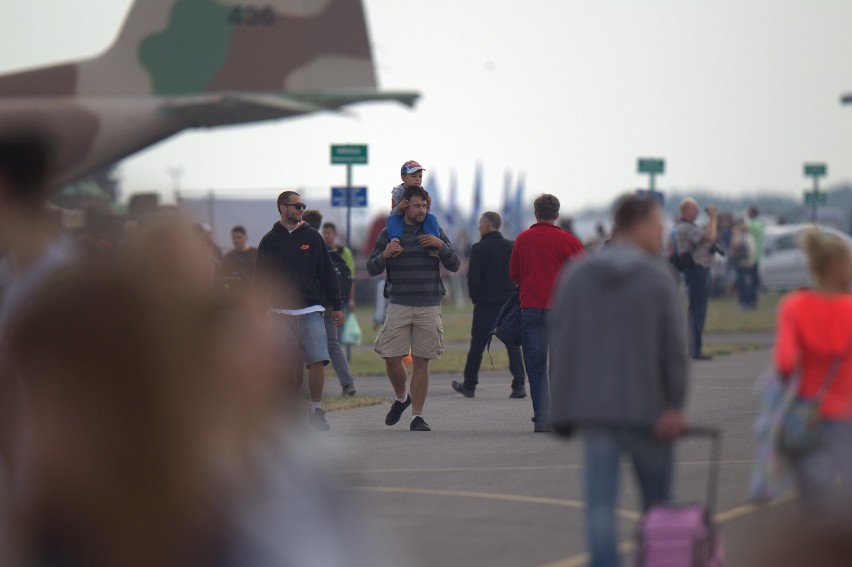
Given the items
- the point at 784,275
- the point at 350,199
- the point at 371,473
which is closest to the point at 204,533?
the point at 371,473

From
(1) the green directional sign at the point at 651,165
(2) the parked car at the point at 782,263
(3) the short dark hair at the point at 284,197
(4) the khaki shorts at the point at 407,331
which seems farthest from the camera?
(2) the parked car at the point at 782,263

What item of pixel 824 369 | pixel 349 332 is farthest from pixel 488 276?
pixel 824 369

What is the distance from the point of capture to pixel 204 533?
3.23 m

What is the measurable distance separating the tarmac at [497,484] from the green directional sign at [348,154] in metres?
6.61

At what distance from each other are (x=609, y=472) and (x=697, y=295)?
1613cm

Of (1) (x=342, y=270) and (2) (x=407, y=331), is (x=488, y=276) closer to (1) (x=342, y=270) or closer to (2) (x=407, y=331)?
(1) (x=342, y=270)

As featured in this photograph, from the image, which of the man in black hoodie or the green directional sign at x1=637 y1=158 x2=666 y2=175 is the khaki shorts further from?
the green directional sign at x1=637 y1=158 x2=666 y2=175

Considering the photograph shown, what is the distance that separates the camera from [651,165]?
93.5ft

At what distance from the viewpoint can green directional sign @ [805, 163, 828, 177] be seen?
118 feet

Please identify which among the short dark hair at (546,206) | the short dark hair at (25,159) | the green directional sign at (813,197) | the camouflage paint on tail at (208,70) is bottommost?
the green directional sign at (813,197)

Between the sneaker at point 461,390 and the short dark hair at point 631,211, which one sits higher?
the short dark hair at point 631,211

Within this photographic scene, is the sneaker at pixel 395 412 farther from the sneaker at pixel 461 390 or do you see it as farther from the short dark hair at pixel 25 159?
the short dark hair at pixel 25 159

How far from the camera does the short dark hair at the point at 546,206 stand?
13430 millimetres

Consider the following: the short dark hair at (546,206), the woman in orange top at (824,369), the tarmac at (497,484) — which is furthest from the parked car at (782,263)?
the woman in orange top at (824,369)
